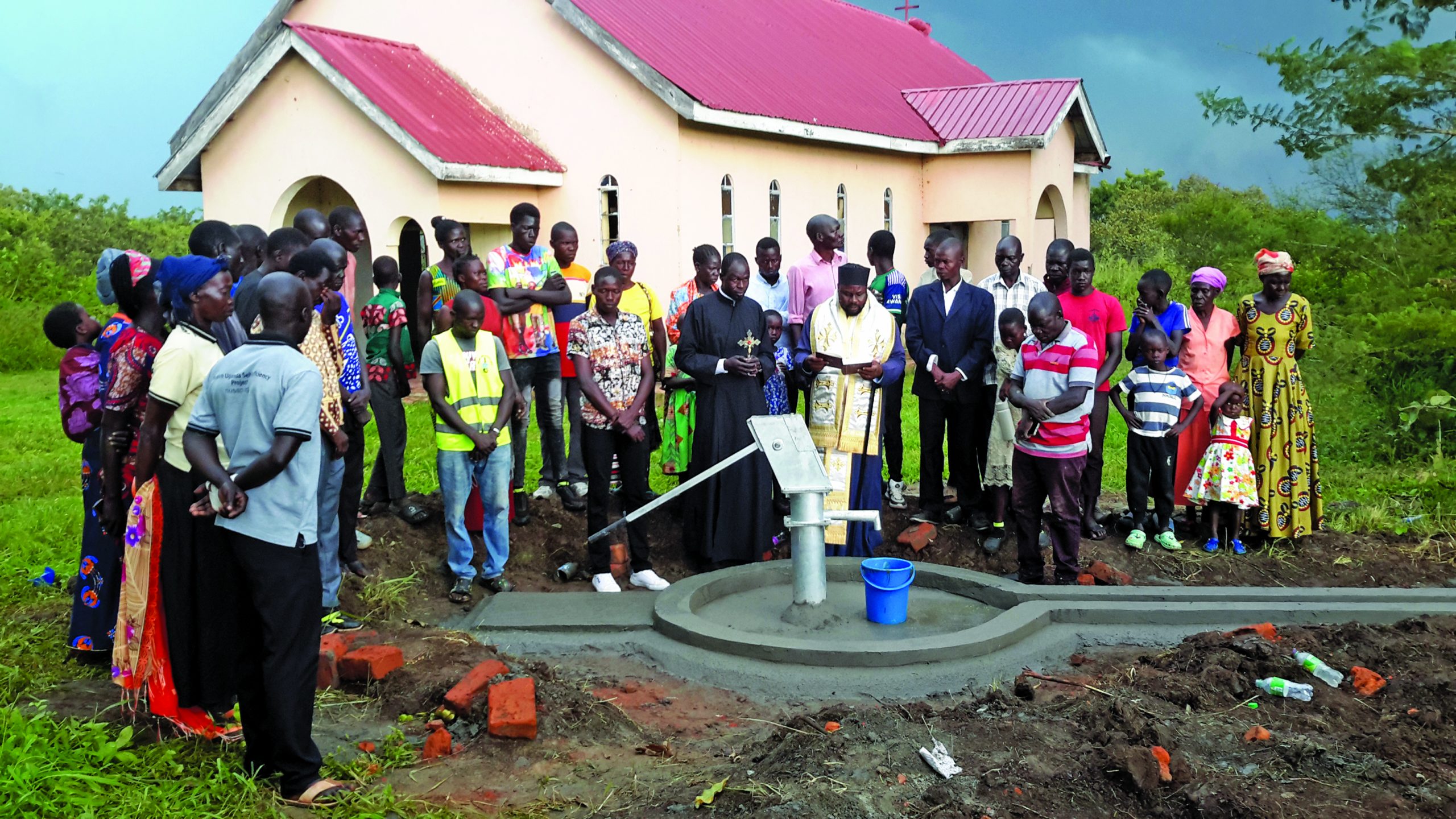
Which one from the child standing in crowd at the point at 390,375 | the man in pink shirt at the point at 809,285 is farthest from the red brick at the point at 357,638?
the man in pink shirt at the point at 809,285

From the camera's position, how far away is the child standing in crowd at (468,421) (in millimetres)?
6469

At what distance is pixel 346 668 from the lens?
520 cm

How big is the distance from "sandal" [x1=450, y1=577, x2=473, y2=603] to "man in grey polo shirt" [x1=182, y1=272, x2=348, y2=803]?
263 centimetres

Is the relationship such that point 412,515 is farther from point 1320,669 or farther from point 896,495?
point 1320,669

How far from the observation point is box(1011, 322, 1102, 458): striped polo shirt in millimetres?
6312

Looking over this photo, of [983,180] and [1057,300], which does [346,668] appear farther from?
[983,180]

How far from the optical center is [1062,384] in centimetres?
640

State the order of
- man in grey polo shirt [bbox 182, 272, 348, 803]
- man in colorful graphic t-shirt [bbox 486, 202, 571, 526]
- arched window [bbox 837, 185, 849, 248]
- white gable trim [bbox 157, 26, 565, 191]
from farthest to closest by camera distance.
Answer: arched window [bbox 837, 185, 849, 248] → white gable trim [bbox 157, 26, 565, 191] → man in colorful graphic t-shirt [bbox 486, 202, 571, 526] → man in grey polo shirt [bbox 182, 272, 348, 803]

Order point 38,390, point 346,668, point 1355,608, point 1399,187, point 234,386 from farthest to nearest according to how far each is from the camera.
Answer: point 38,390 < point 1399,187 < point 1355,608 < point 346,668 < point 234,386

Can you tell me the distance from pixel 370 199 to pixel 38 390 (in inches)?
296

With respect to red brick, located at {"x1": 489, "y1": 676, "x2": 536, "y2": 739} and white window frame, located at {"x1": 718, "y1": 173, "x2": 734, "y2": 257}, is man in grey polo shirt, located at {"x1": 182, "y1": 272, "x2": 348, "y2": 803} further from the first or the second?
A: white window frame, located at {"x1": 718, "y1": 173, "x2": 734, "y2": 257}

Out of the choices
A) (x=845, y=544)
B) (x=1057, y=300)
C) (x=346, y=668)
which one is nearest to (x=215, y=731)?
(x=346, y=668)

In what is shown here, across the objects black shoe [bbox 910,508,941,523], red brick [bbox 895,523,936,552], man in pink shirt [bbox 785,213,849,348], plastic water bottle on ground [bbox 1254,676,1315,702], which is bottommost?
plastic water bottle on ground [bbox 1254,676,1315,702]

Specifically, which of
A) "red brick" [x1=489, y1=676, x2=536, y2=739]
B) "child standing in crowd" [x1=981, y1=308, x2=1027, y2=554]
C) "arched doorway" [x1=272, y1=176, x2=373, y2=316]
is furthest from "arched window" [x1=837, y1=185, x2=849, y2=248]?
"red brick" [x1=489, y1=676, x2=536, y2=739]
